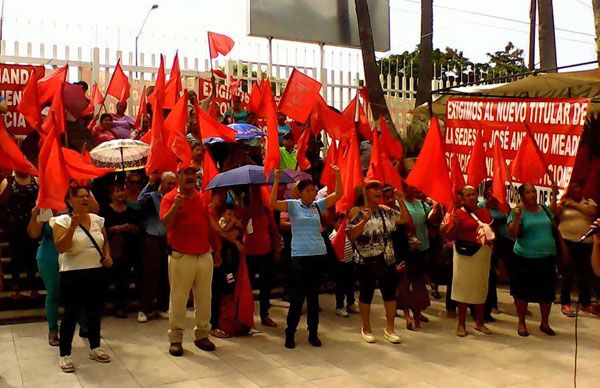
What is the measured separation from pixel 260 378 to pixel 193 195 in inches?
69.1

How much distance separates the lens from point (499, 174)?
7.11m

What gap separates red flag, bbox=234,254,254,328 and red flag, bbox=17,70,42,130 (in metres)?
3.33

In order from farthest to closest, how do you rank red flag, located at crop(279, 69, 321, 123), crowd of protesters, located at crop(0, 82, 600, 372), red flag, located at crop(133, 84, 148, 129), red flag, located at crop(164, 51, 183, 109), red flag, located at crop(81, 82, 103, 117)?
red flag, located at crop(81, 82, 103, 117)
red flag, located at crop(133, 84, 148, 129)
red flag, located at crop(164, 51, 183, 109)
red flag, located at crop(279, 69, 321, 123)
crowd of protesters, located at crop(0, 82, 600, 372)

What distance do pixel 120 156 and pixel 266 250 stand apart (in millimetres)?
2146

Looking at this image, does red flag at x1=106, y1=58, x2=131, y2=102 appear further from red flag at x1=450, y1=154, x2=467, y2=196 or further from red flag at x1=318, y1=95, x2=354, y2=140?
red flag at x1=450, y1=154, x2=467, y2=196

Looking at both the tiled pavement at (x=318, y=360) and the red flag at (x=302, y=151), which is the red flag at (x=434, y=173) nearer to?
the tiled pavement at (x=318, y=360)

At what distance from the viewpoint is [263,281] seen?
24.1 feet

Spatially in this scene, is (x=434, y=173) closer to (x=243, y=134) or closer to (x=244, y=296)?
(x=244, y=296)

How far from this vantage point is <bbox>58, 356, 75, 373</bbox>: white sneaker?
5522mm

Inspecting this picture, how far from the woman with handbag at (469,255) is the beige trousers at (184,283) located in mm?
2643

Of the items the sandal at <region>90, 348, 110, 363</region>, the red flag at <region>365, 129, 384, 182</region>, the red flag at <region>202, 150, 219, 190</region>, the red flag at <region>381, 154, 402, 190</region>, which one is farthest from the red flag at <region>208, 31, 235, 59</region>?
the sandal at <region>90, 348, 110, 363</region>

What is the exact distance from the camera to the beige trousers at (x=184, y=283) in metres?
6.07

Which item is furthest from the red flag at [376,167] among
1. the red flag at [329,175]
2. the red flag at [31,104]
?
the red flag at [31,104]

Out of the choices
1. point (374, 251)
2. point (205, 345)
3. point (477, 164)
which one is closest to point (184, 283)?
point (205, 345)
